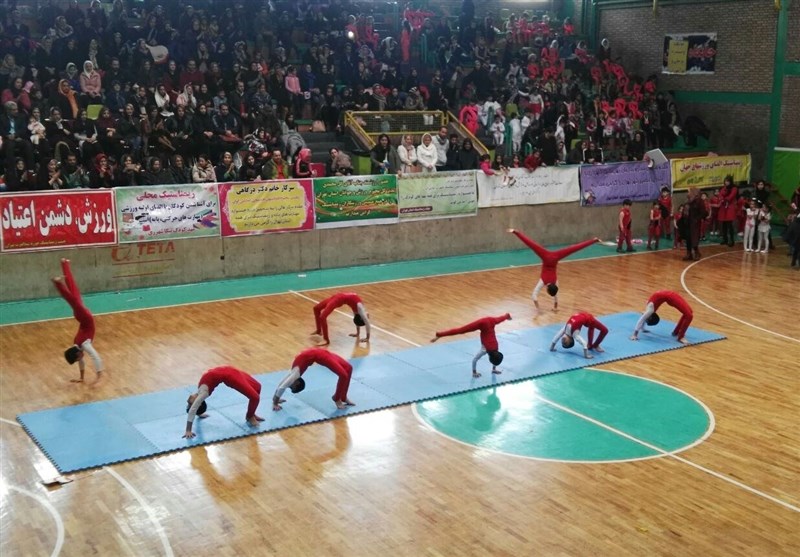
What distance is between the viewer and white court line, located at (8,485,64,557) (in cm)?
839

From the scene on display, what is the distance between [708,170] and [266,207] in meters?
14.2

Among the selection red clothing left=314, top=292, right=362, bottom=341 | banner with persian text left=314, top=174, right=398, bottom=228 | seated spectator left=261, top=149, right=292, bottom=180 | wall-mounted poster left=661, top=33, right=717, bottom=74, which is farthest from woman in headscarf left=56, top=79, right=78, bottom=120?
Result: wall-mounted poster left=661, top=33, right=717, bottom=74

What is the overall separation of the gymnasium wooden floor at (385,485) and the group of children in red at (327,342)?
43 cm

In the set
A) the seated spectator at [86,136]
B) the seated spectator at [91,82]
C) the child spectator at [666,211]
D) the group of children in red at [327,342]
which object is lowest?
the group of children in red at [327,342]

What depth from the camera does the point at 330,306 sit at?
15.1 metres

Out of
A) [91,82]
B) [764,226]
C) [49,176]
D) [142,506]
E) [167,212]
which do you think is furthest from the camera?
[764,226]

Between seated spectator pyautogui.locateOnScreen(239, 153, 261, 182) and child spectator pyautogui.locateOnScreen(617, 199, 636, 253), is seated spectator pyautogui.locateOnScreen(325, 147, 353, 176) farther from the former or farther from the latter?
child spectator pyautogui.locateOnScreen(617, 199, 636, 253)

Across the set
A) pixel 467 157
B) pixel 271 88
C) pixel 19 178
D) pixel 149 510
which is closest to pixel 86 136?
pixel 19 178

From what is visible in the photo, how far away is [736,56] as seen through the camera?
29984 mm

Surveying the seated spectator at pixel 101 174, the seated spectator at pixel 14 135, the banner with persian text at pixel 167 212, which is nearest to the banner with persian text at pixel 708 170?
the banner with persian text at pixel 167 212

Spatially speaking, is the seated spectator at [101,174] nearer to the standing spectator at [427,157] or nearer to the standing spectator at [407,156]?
the standing spectator at [407,156]

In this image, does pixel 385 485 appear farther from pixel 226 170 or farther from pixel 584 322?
pixel 226 170

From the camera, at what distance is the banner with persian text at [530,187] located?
23375mm

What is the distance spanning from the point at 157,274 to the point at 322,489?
35.9 feet
